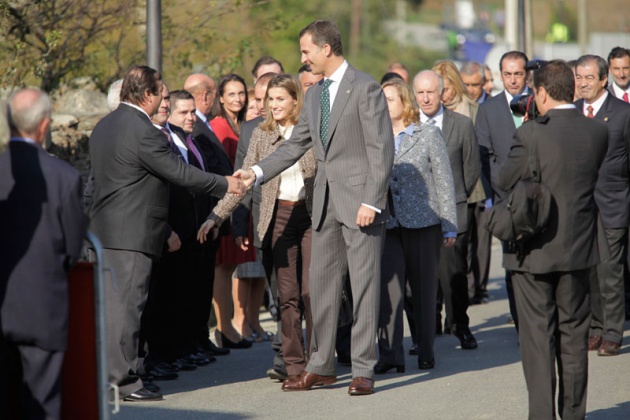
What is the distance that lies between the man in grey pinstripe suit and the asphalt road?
0.29 metres

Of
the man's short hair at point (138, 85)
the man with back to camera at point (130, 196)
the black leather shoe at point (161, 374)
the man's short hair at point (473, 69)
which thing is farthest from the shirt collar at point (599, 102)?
the black leather shoe at point (161, 374)

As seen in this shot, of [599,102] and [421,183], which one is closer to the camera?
[421,183]

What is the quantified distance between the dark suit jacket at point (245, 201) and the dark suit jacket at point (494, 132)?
7.81 feet

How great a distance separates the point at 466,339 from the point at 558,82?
381 cm

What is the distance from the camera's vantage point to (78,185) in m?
5.41

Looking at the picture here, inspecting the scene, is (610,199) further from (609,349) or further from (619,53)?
(619,53)

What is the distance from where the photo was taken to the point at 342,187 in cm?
791

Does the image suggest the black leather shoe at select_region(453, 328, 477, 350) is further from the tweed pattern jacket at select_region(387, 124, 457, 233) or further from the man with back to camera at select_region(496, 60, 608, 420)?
the man with back to camera at select_region(496, 60, 608, 420)

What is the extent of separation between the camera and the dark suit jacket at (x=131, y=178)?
7.62 m

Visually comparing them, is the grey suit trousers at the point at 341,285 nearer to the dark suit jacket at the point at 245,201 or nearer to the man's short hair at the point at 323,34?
the dark suit jacket at the point at 245,201

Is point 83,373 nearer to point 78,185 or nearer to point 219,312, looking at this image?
point 78,185

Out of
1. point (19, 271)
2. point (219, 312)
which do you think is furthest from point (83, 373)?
→ point (219, 312)

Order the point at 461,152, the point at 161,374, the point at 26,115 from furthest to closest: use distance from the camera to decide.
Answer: the point at 461,152 < the point at 161,374 < the point at 26,115

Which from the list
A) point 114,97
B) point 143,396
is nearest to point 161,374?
point 143,396
